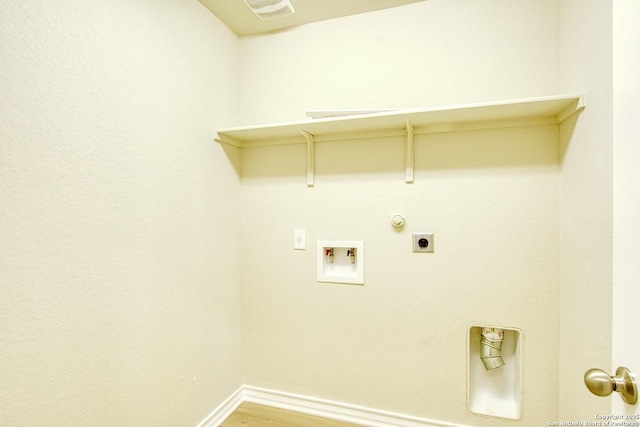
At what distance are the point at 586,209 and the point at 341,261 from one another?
121cm

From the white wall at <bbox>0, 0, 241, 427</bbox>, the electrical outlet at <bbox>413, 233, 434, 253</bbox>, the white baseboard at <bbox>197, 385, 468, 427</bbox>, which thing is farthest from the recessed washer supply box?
the white baseboard at <bbox>197, 385, 468, 427</bbox>

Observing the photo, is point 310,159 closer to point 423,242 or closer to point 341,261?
point 341,261

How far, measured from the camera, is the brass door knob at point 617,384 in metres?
0.59

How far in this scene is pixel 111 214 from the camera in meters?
1.23

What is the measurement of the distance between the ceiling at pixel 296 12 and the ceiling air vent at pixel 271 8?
5cm

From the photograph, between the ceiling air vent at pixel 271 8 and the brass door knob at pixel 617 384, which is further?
the ceiling air vent at pixel 271 8

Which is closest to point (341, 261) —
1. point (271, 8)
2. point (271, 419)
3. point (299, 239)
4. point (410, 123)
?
point (299, 239)

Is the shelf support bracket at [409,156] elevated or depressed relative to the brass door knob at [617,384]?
elevated

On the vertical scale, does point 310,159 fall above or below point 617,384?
above

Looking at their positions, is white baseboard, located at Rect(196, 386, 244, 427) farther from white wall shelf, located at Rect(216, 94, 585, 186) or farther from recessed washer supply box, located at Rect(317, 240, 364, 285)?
white wall shelf, located at Rect(216, 94, 585, 186)

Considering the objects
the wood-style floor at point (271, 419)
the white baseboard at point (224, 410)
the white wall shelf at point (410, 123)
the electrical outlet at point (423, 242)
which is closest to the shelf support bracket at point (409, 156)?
the white wall shelf at point (410, 123)

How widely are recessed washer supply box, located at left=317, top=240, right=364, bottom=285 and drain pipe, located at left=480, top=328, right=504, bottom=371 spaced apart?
0.72 m

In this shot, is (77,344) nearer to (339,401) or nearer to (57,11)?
(57,11)

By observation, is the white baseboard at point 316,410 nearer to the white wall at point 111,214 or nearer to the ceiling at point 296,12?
the white wall at point 111,214
